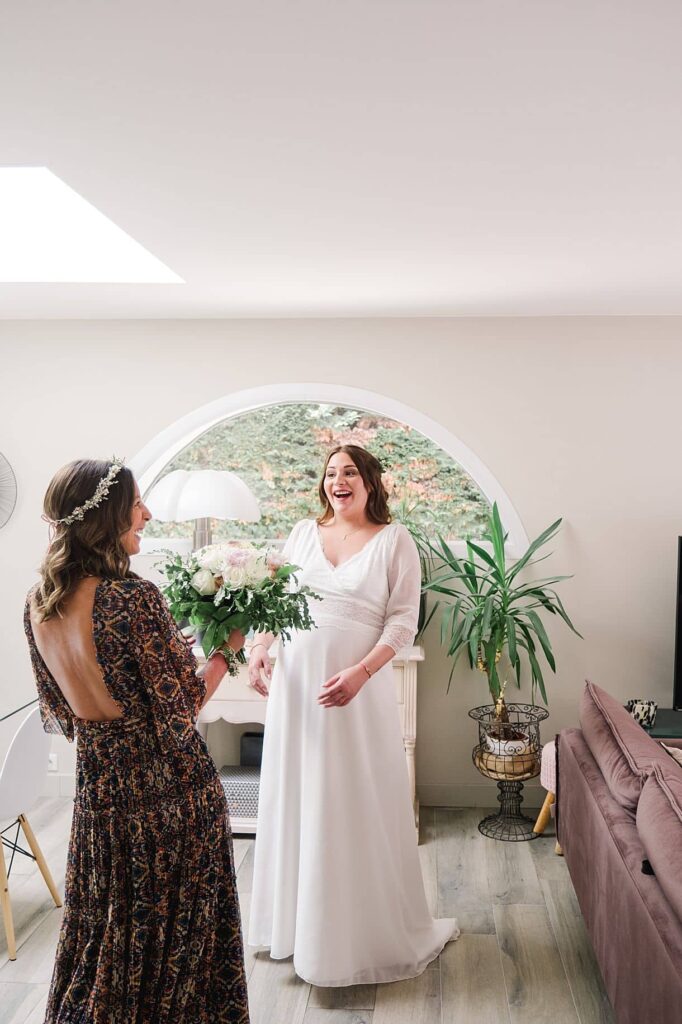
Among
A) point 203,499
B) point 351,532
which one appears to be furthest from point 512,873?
point 203,499

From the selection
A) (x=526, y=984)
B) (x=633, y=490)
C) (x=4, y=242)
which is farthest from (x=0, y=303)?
(x=526, y=984)

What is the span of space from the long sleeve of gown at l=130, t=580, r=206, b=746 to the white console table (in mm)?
2083

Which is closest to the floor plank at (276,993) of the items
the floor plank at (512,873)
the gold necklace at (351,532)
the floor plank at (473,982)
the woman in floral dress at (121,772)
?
the floor plank at (473,982)

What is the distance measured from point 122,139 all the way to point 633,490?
3121 millimetres

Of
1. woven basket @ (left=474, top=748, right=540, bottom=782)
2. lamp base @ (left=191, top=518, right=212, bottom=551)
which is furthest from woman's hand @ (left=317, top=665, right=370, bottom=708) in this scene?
lamp base @ (left=191, top=518, right=212, bottom=551)

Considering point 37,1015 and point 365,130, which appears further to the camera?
point 37,1015

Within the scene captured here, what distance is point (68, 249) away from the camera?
3.71 m

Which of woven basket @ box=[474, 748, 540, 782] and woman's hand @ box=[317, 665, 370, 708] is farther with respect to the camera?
woven basket @ box=[474, 748, 540, 782]

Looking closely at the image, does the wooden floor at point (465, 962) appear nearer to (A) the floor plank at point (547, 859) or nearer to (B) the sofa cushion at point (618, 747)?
(A) the floor plank at point (547, 859)

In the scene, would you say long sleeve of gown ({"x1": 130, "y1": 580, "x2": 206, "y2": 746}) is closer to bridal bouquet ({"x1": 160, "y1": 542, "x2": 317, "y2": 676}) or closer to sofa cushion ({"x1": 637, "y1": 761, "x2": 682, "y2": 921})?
bridal bouquet ({"x1": 160, "y1": 542, "x2": 317, "y2": 676})

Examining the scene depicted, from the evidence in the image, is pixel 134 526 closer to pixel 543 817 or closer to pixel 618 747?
pixel 618 747

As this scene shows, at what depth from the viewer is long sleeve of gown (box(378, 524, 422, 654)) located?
2.91 metres

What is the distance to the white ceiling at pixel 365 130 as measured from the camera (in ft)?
5.27

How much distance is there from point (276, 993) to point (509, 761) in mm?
1647
